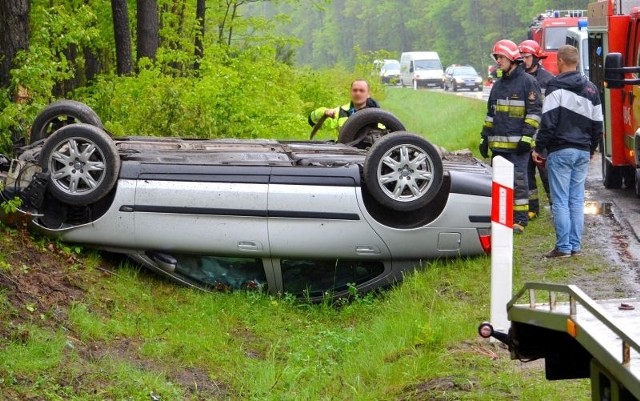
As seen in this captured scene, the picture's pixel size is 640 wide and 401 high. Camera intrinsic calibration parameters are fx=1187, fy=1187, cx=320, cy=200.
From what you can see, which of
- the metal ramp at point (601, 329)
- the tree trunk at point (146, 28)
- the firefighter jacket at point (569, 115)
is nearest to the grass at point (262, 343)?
the firefighter jacket at point (569, 115)

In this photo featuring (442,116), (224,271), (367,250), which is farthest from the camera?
(442,116)

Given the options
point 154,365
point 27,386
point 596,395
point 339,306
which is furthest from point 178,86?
point 596,395

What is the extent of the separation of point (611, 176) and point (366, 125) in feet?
16.9

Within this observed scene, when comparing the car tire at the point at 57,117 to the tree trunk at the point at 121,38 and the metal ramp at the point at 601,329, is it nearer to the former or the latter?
the metal ramp at the point at 601,329

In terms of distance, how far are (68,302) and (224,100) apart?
6.78 m

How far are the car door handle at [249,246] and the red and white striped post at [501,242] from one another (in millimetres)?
2251

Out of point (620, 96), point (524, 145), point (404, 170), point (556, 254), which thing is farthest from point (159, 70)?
point (556, 254)

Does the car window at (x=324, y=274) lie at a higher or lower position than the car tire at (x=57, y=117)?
lower

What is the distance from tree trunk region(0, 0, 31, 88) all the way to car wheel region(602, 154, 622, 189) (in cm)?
756

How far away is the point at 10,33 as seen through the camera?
1139cm

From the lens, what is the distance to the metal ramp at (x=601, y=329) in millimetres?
4074

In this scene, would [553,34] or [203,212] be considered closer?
[203,212]

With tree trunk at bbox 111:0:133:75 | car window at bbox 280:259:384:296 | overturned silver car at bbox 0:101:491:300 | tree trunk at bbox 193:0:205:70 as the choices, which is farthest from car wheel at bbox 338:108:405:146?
tree trunk at bbox 193:0:205:70

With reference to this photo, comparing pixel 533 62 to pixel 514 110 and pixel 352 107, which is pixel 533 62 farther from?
pixel 352 107
